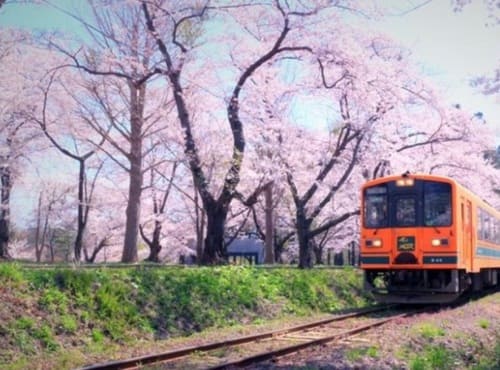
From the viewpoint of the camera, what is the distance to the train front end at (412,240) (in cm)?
1262

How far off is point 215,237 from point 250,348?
20.8ft

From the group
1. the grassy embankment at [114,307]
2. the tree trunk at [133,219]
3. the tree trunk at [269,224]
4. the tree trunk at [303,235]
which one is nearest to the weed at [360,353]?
the grassy embankment at [114,307]

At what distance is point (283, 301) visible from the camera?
13.0 m

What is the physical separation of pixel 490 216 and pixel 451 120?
4963 mm

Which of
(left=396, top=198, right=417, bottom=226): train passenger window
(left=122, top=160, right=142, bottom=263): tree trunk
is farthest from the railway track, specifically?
(left=122, top=160, right=142, bottom=263): tree trunk

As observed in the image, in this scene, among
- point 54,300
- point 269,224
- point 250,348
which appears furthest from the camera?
point 269,224

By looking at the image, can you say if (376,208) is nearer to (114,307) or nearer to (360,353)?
(360,353)

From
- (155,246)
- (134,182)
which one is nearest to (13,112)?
(134,182)

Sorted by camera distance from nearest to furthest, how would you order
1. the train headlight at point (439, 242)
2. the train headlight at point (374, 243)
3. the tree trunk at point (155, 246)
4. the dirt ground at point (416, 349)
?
1. the dirt ground at point (416, 349)
2. the train headlight at point (439, 242)
3. the train headlight at point (374, 243)
4. the tree trunk at point (155, 246)

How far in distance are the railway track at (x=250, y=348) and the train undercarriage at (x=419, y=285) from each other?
5.04 feet

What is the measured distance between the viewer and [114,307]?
358 inches

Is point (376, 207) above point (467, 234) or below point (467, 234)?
above

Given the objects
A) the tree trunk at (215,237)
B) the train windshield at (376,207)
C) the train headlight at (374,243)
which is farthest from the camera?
the tree trunk at (215,237)

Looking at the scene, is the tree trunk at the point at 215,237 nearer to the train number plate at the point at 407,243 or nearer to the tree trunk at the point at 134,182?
the train number plate at the point at 407,243
